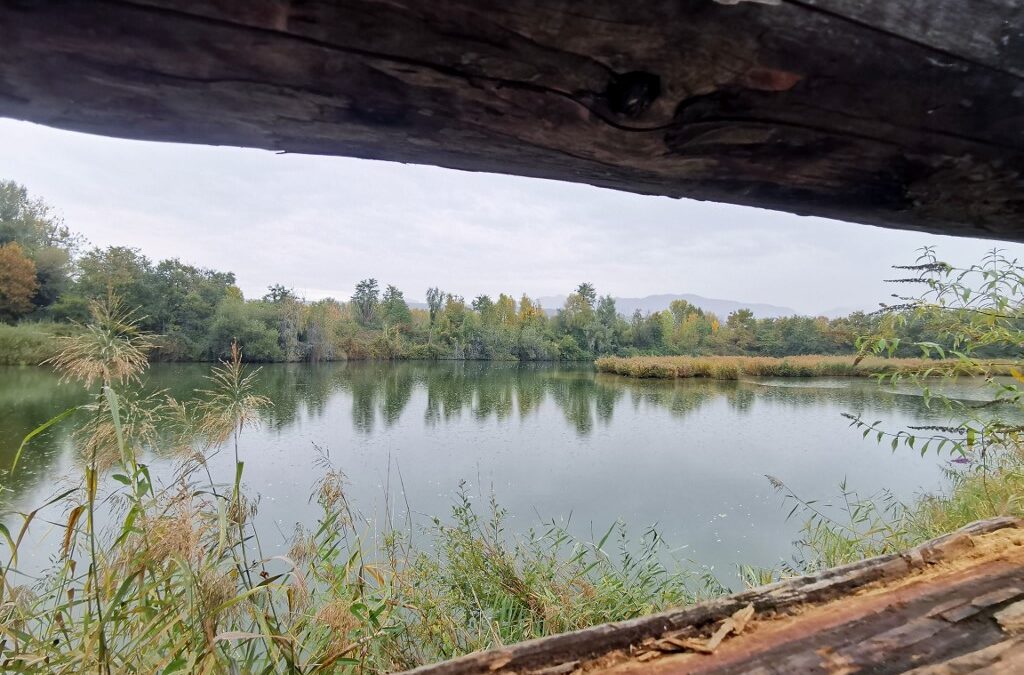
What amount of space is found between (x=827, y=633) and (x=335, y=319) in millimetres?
23469

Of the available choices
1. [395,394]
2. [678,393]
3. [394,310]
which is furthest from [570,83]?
[394,310]

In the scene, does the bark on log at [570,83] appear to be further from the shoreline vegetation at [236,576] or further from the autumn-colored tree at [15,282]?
the autumn-colored tree at [15,282]

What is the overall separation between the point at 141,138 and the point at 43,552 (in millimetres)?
3879

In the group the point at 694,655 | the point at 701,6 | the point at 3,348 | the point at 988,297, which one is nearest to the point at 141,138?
the point at 701,6

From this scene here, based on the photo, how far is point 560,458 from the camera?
19.1 ft

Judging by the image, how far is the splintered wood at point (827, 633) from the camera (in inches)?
26.7

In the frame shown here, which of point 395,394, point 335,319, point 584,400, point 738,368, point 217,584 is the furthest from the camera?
point 335,319

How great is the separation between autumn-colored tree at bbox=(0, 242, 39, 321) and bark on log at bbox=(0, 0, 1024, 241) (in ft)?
38.7

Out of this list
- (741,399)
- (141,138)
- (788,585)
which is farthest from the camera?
(741,399)

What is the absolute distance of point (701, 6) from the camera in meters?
0.34

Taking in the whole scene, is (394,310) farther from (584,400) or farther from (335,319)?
(584,400)

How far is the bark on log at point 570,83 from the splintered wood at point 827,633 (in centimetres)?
65

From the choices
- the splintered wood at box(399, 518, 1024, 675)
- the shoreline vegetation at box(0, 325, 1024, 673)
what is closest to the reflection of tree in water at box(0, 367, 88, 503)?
the shoreline vegetation at box(0, 325, 1024, 673)

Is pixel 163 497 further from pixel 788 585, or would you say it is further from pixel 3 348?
pixel 3 348
